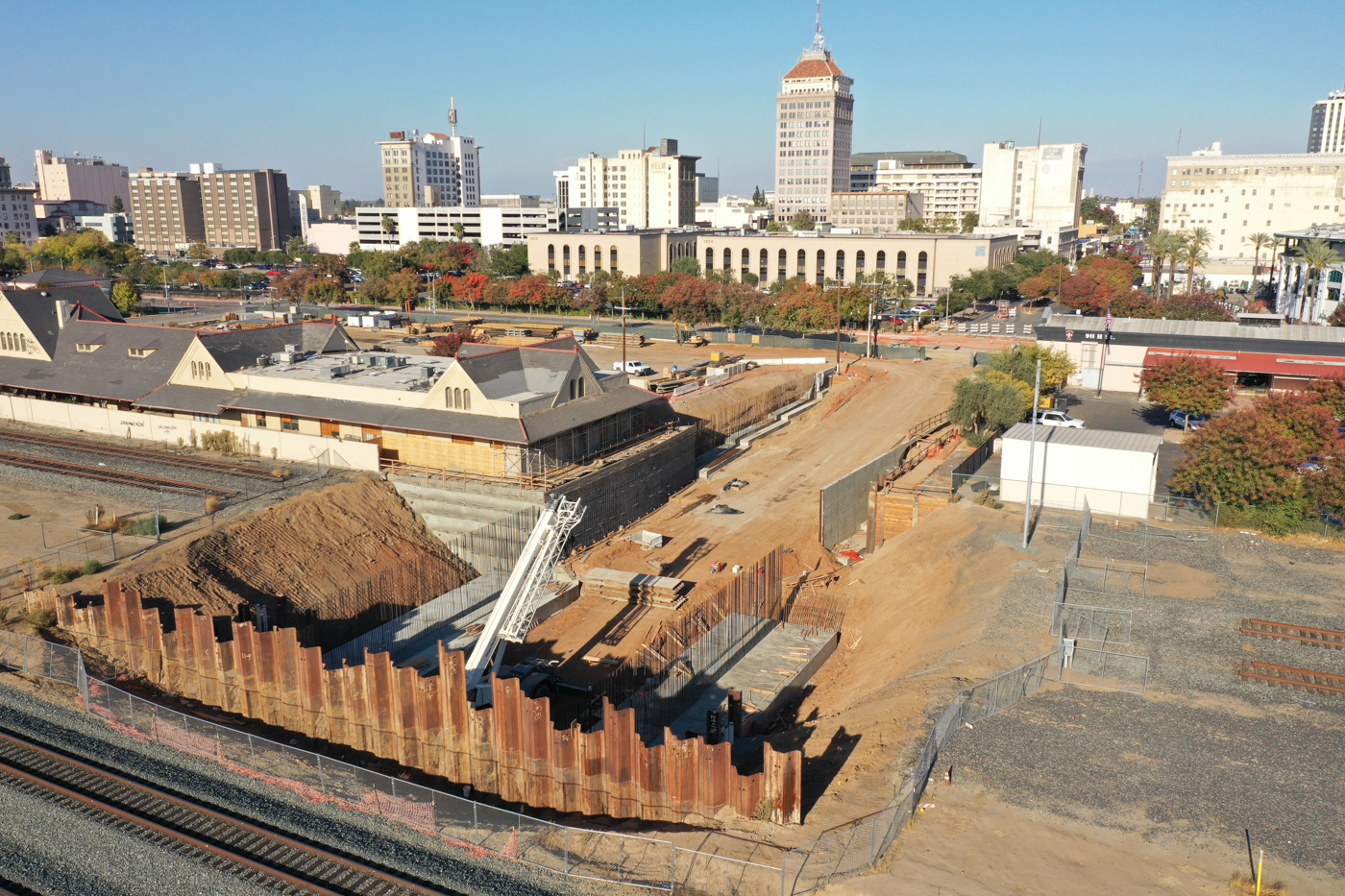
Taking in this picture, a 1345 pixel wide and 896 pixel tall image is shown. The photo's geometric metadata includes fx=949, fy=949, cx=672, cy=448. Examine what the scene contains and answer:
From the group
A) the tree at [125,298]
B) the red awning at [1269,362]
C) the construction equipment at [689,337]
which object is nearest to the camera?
the red awning at [1269,362]

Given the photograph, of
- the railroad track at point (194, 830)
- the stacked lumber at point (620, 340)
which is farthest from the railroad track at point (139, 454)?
the stacked lumber at point (620, 340)

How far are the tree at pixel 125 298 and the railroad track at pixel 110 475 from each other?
76.5 meters

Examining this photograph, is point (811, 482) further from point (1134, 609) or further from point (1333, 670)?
point (1333, 670)

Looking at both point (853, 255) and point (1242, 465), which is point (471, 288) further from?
point (1242, 465)

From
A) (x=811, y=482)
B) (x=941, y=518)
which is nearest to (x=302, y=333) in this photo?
(x=811, y=482)

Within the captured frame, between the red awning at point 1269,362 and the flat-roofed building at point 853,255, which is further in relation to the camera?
the flat-roofed building at point 853,255

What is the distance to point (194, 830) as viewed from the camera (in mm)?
20625

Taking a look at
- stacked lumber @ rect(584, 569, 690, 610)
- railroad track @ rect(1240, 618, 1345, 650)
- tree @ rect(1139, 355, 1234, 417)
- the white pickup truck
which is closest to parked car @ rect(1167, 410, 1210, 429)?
tree @ rect(1139, 355, 1234, 417)

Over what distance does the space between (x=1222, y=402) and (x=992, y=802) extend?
147 feet

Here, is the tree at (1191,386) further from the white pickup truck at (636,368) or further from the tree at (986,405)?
the white pickup truck at (636,368)

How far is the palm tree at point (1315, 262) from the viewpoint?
92.3 m

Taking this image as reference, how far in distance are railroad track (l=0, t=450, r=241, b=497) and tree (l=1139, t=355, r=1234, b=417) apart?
51.6m

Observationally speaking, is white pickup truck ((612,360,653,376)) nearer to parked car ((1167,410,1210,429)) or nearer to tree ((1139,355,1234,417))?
tree ((1139,355,1234,417))

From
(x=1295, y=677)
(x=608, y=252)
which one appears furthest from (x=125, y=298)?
(x=1295, y=677)
